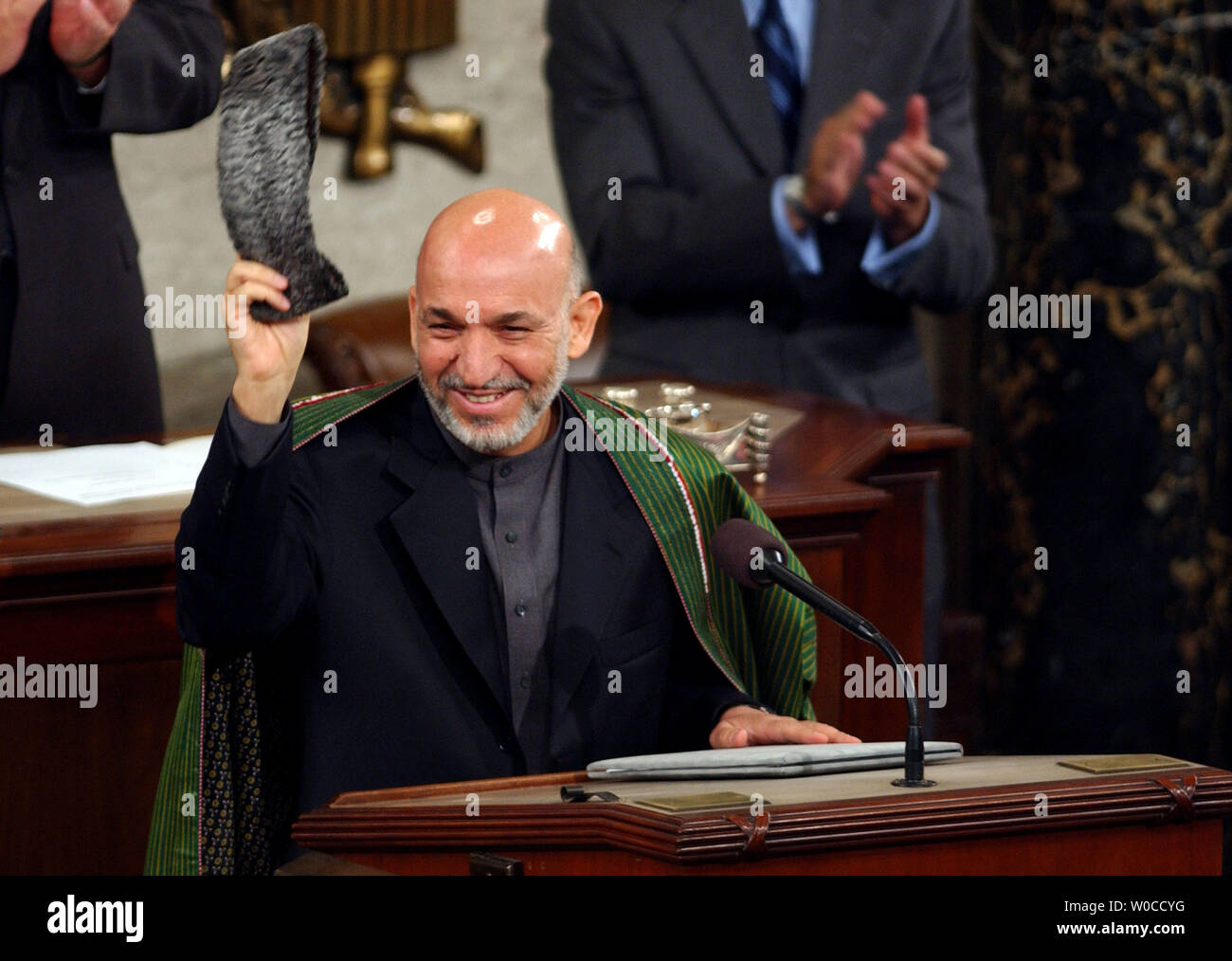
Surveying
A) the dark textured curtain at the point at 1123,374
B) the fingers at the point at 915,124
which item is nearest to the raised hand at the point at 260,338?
the fingers at the point at 915,124

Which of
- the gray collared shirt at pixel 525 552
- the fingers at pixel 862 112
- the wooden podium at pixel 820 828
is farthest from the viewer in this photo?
the fingers at pixel 862 112

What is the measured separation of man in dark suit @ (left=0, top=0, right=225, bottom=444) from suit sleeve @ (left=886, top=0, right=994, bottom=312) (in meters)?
1.52

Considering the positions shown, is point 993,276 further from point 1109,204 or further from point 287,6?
point 287,6

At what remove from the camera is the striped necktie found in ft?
15.1

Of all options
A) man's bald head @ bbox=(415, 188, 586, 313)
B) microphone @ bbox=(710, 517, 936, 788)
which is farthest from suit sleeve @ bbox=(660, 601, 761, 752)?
man's bald head @ bbox=(415, 188, 586, 313)

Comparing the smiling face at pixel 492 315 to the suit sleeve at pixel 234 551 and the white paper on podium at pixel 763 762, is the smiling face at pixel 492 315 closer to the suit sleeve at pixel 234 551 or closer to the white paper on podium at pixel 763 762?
the suit sleeve at pixel 234 551

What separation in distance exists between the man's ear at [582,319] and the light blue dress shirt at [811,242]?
1.43 m

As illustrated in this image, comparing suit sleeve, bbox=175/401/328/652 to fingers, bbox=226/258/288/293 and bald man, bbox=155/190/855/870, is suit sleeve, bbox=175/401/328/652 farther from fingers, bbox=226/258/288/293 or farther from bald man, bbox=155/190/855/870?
fingers, bbox=226/258/288/293

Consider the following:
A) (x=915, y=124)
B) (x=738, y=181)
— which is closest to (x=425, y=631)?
(x=915, y=124)

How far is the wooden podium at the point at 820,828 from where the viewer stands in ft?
6.54

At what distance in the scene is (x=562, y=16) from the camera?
4.55 m

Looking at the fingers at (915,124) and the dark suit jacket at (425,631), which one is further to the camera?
the fingers at (915,124)

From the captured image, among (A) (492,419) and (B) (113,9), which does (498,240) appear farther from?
(B) (113,9)
